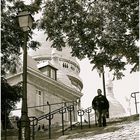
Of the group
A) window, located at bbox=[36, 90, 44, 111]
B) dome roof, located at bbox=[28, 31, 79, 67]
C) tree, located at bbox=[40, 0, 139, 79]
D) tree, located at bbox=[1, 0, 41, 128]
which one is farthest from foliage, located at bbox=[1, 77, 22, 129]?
dome roof, located at bbox=[28, 31, 79, 67]

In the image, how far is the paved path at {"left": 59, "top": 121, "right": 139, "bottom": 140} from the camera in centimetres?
1476

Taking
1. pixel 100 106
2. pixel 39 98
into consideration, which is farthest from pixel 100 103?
pixel 39 98

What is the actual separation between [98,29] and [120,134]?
20.5ft

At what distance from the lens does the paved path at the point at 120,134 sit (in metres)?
14.8

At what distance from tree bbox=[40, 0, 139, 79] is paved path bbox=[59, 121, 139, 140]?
13.3 ft

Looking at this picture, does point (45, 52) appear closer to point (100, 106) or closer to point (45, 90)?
point (45, 90)

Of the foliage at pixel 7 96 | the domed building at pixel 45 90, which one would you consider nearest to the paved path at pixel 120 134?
the foliage at pixel 7 96

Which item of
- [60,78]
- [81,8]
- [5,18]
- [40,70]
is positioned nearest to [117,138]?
[81,8]

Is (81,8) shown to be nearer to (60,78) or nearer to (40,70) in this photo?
(40,70)

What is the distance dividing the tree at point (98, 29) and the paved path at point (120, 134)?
4059 mm

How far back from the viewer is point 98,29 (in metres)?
20.1

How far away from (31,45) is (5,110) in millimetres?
3572

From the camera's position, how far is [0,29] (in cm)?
2077

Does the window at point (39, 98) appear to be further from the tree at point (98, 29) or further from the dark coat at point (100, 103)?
the dark coat at point (100, 103)
